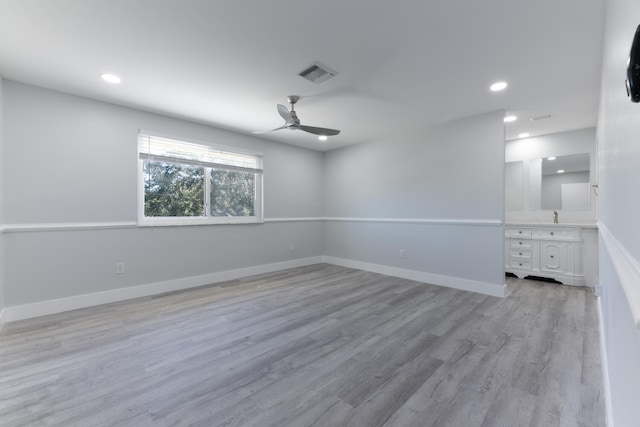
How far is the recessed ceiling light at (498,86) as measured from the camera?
267cm

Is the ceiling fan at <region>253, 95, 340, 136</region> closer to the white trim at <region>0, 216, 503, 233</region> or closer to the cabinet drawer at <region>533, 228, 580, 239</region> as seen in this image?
the white trim at <region>0, 216, 503, 233</region>

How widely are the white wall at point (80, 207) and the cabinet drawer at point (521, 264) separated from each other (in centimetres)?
457

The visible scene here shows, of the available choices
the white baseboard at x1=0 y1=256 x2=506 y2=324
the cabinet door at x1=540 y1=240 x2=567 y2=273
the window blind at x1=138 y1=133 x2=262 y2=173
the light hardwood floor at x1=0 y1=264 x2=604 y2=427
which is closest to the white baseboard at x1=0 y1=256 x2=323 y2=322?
the white baseboard at x1=0 y1=256 x2=506 y2=324

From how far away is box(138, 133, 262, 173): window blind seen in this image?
11.4 ft

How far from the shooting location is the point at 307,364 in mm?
1916

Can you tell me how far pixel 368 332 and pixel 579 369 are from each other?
1463 mm

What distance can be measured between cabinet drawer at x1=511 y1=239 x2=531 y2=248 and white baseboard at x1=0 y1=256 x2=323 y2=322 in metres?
4.01

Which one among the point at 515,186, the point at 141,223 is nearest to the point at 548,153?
the point at 515,186

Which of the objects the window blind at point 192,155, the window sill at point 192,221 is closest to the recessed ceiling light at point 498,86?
the window blind at point 192,155

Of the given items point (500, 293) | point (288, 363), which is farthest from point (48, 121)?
point (500, 293)

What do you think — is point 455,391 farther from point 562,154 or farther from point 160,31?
point 562,154

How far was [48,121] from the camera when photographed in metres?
2.83

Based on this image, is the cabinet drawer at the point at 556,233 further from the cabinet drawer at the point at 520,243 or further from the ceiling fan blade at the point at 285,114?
the ceiling fan blade at the point at 285,114

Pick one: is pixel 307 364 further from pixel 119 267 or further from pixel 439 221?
pixel 439 221
